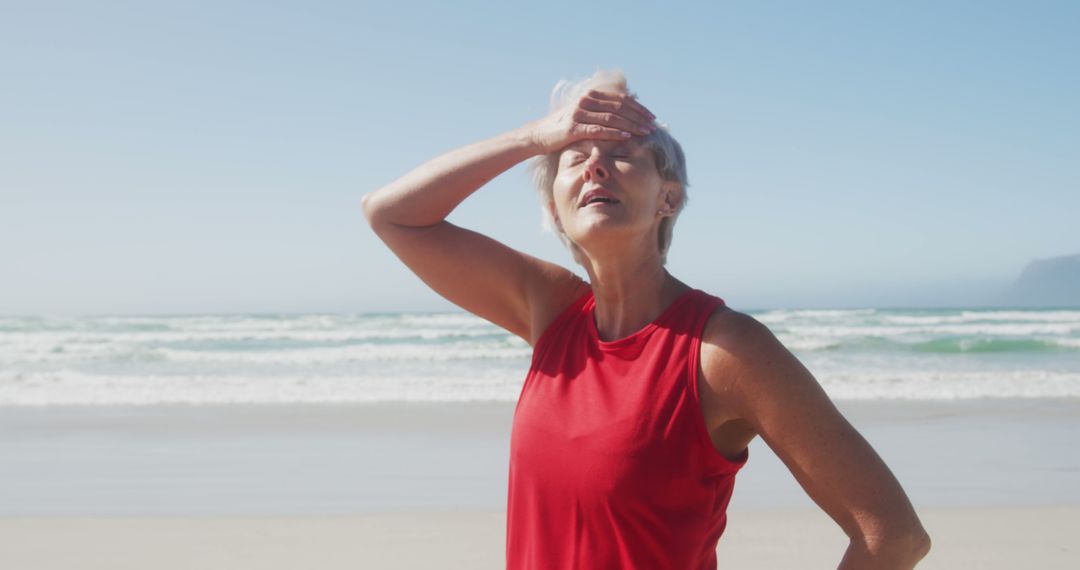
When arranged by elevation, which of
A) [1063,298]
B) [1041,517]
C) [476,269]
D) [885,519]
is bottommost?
[1063,298]

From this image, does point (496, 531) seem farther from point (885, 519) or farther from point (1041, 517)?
point (885, 519)

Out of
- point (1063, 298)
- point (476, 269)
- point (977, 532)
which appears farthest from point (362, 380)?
point (1063, 298)

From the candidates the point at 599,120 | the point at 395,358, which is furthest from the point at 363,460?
the point at 395,358

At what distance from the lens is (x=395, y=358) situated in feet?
70.4

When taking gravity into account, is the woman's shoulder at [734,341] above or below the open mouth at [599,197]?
below

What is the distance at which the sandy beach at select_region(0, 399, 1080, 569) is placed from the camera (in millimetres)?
5516

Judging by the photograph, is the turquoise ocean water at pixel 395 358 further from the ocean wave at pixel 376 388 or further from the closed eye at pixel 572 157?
the closed eye at pixel 572 157

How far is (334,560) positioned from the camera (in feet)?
17.9

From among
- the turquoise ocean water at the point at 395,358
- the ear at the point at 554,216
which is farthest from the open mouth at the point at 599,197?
the turquoise ocean water at the point at 395,358

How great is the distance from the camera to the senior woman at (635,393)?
1608 millimetres

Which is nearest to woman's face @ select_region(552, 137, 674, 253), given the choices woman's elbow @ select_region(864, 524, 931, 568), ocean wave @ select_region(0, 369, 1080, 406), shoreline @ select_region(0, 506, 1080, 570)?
woman's elbow @ select_region(864, 524, 931, 568)

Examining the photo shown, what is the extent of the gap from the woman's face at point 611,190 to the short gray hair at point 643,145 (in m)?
0.03

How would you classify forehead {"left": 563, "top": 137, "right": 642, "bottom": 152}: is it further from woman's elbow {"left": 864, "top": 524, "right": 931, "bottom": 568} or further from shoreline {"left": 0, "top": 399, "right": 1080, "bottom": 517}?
shoreline {"left": 0, "top": 399, "right": 1080, "bottom": 517}

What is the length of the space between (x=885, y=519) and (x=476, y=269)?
44.3 inches
